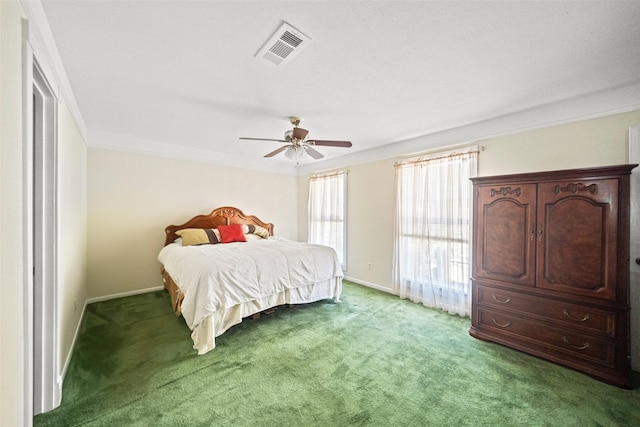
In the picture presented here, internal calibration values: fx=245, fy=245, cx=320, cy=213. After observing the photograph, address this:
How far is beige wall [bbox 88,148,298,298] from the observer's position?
3.58 metres

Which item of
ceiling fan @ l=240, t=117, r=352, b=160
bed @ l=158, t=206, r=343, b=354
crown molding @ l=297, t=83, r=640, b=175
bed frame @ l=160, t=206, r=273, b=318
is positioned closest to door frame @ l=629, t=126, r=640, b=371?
crown molding @ l=297, t=83, r=640, b=175

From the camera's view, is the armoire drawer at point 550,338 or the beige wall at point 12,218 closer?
the beige wall at point 12,218

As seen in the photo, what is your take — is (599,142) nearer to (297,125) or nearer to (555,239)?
(555,239)

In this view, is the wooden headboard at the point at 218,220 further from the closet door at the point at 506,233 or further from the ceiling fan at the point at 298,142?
the closet door at the point at 506,233

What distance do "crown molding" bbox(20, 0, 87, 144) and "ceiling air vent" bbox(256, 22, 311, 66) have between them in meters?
1.15

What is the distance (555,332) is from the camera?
85.7 inches

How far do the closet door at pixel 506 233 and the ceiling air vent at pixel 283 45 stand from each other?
7.49ft

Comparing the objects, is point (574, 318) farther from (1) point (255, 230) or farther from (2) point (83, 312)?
(2) point (83, 312)

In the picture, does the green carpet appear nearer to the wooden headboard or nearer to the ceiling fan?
the wooden headboard

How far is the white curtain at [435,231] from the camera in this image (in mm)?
3168

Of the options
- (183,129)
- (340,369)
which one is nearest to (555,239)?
(340,369)

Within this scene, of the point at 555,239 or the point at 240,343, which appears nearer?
the point at 555,239

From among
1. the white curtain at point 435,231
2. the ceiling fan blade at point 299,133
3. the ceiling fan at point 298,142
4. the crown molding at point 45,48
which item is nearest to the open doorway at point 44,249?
the crown molding at point 45,48

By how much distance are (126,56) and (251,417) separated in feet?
8.78
